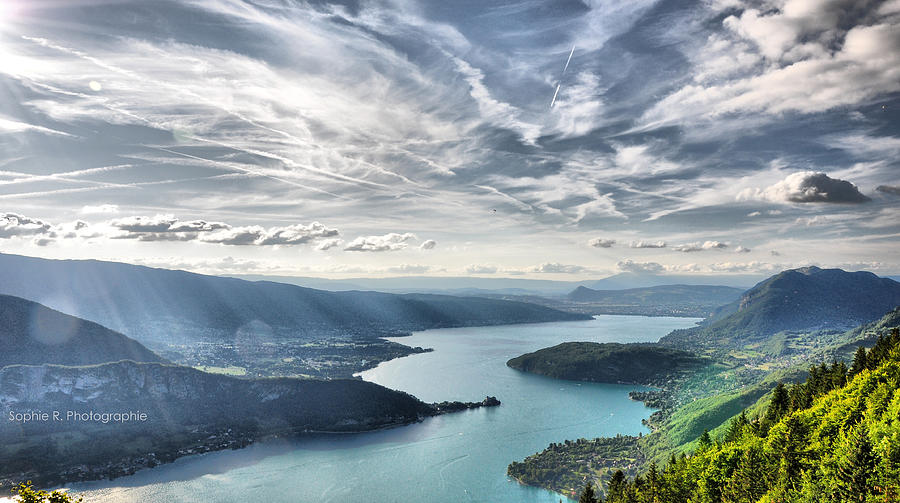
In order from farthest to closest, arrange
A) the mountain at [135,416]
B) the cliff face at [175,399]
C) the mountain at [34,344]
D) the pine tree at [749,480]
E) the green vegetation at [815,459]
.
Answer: the mountain at [34,344] → the cliff face at [175,399] → the mountain at [135,416] → the pine tree at [749,480] → the green vegetation at [815,459]

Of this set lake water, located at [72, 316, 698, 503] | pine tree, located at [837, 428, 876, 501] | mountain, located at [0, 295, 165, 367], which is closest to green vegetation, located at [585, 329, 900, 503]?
pine tree, located at [837, 428, 876, 501]

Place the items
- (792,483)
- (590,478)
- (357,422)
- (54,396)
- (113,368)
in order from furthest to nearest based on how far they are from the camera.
→ (357,422) → (113,368) → (54,396) → (590,478) → (792,483)

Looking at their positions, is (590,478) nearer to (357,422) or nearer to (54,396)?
(357,422)

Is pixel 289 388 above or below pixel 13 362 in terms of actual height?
below

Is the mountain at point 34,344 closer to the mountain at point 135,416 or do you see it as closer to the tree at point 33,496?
the mountain at point 135,416

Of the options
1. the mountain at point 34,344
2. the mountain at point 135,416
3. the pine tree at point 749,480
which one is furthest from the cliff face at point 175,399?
the pine tree at point 749,480

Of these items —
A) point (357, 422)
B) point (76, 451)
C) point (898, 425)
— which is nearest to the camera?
point (898, 425)

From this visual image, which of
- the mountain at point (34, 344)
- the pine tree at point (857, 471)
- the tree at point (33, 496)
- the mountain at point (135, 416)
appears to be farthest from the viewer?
the mountain at point (34, 344)

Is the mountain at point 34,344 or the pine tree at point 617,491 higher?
the mountain at point 34,344

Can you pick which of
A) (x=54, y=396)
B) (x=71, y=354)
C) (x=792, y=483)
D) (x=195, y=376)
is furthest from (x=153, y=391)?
(x=792, y=483)

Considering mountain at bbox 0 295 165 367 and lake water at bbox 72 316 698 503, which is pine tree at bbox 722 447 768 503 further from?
mountain at bbox 0 295 165 367
